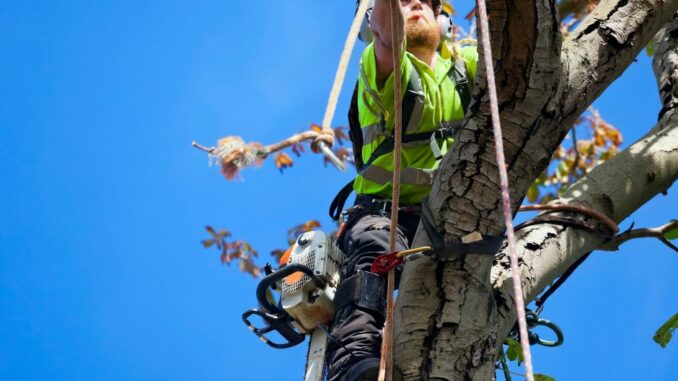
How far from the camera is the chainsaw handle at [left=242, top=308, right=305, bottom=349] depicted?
137 inches

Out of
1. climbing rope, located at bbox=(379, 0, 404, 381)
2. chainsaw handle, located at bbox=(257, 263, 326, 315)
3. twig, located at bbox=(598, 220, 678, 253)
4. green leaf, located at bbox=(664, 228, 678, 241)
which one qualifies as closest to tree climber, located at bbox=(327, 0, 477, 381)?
chainsaw handle, located at bbox=(257, 263, 326, 315)

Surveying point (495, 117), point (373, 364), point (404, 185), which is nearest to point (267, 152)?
point (404, 185)

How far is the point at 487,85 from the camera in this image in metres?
2.66

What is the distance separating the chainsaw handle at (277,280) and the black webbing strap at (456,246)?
74 cm

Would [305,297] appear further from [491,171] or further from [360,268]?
[491,171]

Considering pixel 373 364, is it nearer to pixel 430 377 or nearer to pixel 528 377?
pixel 430 377

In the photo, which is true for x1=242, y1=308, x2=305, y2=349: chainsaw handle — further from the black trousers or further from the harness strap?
the harness strap

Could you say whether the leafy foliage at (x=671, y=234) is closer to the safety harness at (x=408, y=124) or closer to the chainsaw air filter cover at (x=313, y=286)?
the safety harness at (x=408, y=124)

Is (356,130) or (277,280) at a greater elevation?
(356,130)

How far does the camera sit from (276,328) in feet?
11.5

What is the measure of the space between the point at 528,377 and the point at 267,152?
9.74 ft

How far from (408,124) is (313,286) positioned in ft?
2.14

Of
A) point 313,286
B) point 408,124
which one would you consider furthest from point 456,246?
point 408,124

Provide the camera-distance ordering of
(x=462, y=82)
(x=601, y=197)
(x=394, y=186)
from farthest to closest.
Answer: (x=462, y=82) < (x=601, y=197) < (x=394, y=186)
